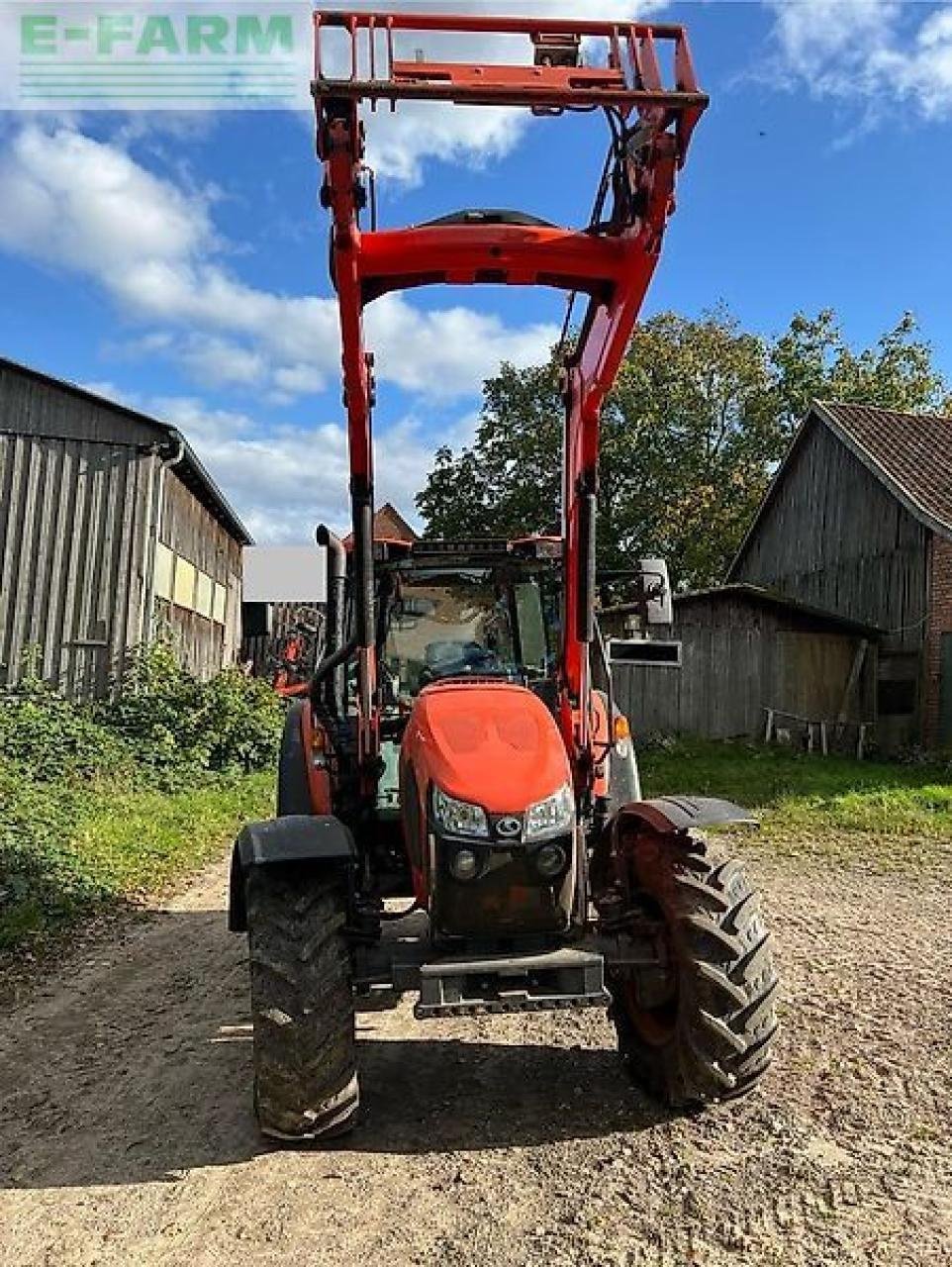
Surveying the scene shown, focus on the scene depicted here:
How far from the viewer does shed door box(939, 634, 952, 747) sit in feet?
54.2

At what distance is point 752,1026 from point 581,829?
0.94 metres

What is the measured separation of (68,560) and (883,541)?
13.2m

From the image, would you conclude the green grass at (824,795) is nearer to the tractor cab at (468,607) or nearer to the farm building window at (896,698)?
the farm building window at (896,698)

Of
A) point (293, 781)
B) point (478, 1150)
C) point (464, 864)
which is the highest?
point (293, 781)

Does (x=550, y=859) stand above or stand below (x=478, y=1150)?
above

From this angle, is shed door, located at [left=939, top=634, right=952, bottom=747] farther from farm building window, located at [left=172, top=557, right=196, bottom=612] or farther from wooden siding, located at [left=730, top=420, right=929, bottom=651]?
farm building window, located at [left=172, top=557, right=196, bottom=612]

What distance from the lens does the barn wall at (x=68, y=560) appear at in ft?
46.3

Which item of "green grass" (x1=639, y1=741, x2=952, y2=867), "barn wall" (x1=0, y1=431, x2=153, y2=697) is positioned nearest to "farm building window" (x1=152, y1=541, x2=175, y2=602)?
"barn wall" (x1=0, y1=431, x2=153, y2=697)

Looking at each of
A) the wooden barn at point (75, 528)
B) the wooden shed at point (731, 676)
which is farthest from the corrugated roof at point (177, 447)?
the wooden shed at point (731, 676)

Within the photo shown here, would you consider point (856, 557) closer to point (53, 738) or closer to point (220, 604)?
point (220, 604)

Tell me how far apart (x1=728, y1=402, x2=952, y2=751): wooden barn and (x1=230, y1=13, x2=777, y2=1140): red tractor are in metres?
13.6

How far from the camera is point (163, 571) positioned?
15922 millimetres

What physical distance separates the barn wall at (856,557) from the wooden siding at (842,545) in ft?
0.06

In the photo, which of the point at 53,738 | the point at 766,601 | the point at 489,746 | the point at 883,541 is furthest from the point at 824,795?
the point at 489,746
